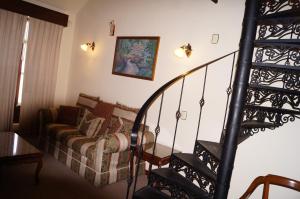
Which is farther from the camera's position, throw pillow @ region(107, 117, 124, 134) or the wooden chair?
throw pillow @ region(107, 117, 124, 134)

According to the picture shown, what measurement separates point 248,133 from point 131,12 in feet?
10.6

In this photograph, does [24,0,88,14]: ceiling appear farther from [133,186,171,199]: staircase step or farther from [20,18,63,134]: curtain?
[133,186,171,199]: staircase step

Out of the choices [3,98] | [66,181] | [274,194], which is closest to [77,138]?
[66,181]

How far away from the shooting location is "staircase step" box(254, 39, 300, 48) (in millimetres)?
1747

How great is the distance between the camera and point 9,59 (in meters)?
4.71

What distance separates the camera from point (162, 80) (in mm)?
3902

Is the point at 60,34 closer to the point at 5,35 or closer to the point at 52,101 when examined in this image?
the point at 5,35

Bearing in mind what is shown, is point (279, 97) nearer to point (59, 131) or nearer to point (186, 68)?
point (186, 68)

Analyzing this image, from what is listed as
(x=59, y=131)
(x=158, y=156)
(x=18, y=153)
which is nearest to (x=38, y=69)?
(x=59, y=131)

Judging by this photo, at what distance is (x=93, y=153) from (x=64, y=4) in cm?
345

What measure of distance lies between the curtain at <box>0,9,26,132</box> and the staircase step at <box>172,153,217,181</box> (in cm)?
384

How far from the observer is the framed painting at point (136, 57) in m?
4.06

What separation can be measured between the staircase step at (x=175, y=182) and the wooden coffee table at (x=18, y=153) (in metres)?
1.62

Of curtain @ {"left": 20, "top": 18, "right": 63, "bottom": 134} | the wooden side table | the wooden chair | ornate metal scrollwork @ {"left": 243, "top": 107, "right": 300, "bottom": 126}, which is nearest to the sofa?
the wooden side table
